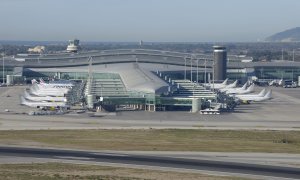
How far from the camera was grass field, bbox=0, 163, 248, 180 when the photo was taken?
41031mm

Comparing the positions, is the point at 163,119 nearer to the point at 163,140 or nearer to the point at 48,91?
the point at 163,140

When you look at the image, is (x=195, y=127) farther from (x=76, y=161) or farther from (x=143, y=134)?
(x=76, y=161)

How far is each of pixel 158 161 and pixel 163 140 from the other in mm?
14612

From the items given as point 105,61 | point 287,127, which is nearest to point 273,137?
point 287,127

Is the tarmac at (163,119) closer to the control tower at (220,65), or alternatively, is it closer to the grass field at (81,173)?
the grass field at (81,173)

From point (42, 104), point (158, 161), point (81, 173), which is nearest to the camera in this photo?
point (81, 173)

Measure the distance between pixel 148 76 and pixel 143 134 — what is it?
57704 mm

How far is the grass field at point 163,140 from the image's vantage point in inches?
2244

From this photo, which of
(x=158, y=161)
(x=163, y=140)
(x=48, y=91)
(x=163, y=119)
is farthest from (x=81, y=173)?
(x=48, y=91)

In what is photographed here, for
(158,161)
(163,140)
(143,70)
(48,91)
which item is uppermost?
(143,70)

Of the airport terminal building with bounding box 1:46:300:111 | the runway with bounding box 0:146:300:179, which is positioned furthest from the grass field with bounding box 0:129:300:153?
the airport terminal building with bounding box 1:46:300:111

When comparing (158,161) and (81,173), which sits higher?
(81,173)

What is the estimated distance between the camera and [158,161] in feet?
159

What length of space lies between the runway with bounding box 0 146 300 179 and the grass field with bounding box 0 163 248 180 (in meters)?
2.68
